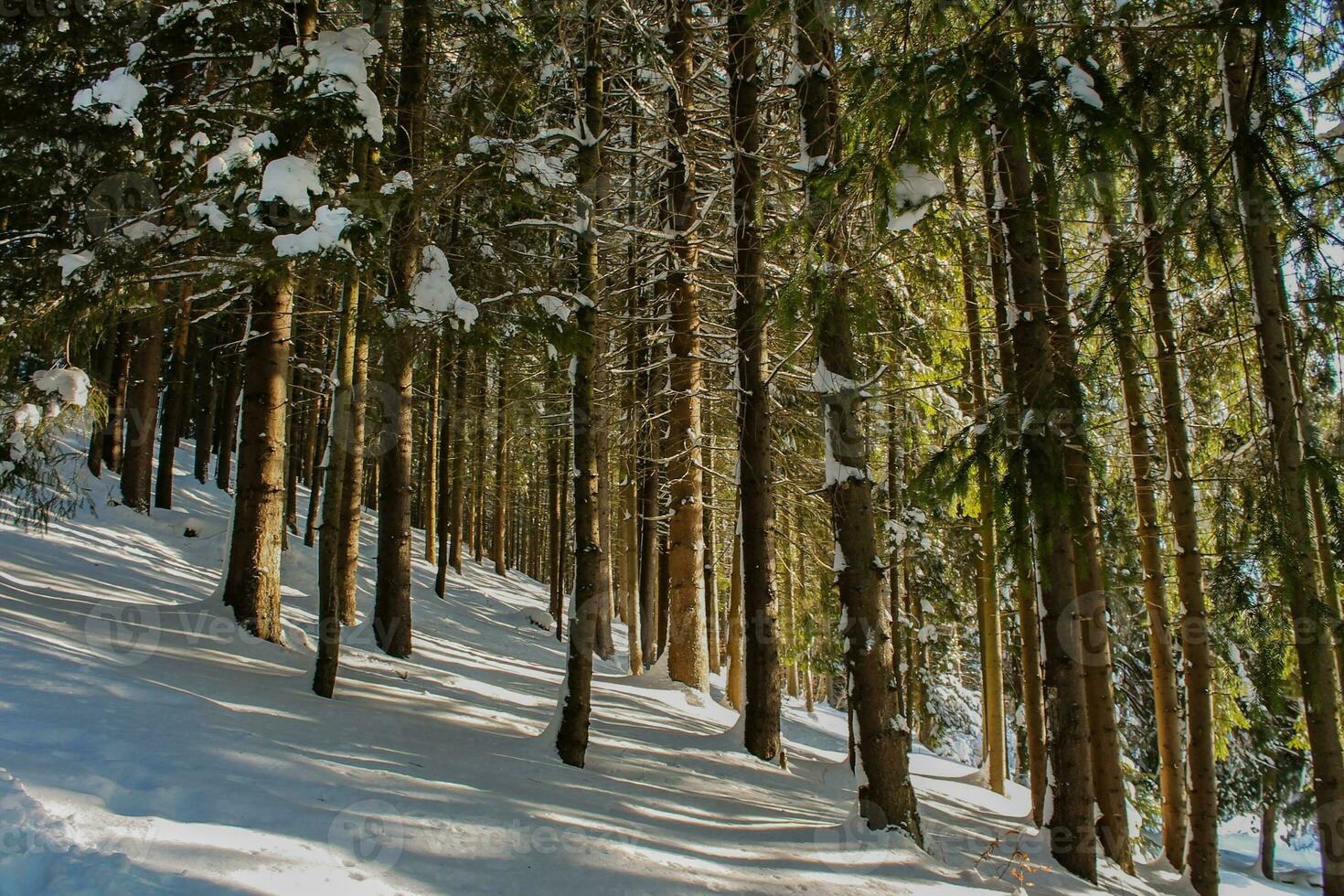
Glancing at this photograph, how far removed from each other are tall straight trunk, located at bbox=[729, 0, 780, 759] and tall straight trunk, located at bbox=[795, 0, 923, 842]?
2077 mm

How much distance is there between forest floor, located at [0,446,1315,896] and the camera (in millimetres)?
3557


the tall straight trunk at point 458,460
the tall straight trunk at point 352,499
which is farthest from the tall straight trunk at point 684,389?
the tall straight trunk at point 458,460

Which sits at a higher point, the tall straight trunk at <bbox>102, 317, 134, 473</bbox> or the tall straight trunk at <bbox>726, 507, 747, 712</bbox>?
the tall straight trunk at <bbox>102, 317, 134, 473</bbox>

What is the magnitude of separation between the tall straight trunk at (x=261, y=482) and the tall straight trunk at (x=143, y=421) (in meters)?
8.17

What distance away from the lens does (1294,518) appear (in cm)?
431

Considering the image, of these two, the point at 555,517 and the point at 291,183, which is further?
the point at 555,517

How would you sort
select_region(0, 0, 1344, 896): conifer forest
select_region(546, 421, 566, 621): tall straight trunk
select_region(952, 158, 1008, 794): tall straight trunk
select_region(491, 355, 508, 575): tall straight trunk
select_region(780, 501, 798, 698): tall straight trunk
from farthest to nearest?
select_region(546, 421, 566, 621): tall straight trunk → select_region(491, 355, 508, 575): tall straight trunk → select_region(780, 501, 798, 698): tall straight trunk → select_region(952, 158, 1008, 794): tall straight trunk → select_region(0, 0, 1344, 896): conifer forest

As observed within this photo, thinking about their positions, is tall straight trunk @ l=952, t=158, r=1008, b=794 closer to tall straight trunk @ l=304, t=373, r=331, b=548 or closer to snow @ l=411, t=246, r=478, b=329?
snow @ l=411, t=246, r=478, b=329

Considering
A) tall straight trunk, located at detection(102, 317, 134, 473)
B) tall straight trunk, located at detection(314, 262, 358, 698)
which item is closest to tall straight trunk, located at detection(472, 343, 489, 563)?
tall straight trunk, located at detection(314, 262, 358, 698)

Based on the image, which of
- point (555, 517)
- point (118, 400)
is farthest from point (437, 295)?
point (118, 400)

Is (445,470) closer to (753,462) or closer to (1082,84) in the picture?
(753,462)

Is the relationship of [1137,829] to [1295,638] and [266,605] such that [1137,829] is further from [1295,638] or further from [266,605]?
[266,605]

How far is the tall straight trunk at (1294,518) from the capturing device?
14.1 feet

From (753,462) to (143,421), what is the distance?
1303 centimetres
